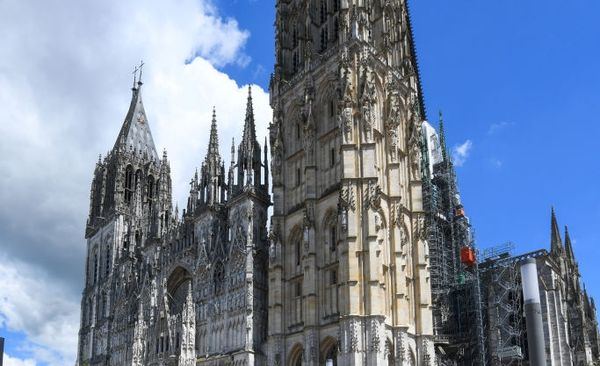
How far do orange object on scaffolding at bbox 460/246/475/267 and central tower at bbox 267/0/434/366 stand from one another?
5.63 m

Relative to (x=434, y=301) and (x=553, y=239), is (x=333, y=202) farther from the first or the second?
(x=553, y=239)

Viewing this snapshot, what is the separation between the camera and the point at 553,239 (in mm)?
62156

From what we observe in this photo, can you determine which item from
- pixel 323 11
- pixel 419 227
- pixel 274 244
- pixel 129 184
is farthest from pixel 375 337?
pixel 129 184

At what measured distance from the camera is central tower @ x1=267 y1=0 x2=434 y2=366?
43.7m

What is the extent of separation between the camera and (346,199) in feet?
146

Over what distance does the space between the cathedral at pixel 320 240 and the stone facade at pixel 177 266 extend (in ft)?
0.47

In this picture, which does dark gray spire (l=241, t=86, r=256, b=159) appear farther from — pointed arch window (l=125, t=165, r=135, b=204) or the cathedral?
pointed arch window (l=125, t=165, r=135, b=204)

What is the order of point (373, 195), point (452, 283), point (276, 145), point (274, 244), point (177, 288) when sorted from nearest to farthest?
1. point (373, 195)
2. point (274, 244)
3. point (276, 145)
4. point (452, 283)
5. point (177, 288)

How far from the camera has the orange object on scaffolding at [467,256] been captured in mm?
54406

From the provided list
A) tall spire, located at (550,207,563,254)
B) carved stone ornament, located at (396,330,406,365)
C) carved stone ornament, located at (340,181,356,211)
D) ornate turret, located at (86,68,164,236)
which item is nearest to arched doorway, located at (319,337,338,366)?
carved stone ornament, located at (396,330,406,365)

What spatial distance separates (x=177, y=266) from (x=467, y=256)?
22778 mm

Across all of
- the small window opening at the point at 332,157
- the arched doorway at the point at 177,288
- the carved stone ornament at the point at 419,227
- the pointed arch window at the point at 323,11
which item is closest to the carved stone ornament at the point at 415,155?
the carved stone ornament at the point at 419,227

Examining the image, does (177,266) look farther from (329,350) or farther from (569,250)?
(569,250)

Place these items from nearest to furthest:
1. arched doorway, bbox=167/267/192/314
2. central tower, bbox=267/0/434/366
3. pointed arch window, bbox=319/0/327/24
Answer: central tower, bbox=267/0/434/366, pointed arch window, bbox=319/0/327/24, arched doorway, bbox=167/267/192/314
